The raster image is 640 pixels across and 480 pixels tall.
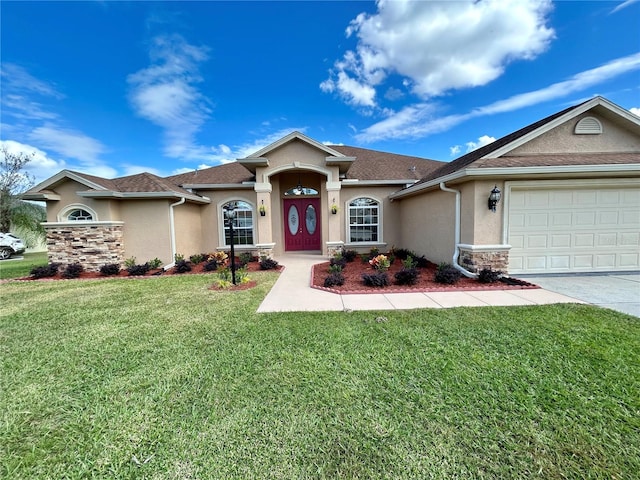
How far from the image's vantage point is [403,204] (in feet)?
37.2

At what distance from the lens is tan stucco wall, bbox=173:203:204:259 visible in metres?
10.0

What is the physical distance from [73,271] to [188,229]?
12.6ft

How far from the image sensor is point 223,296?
5.84 m

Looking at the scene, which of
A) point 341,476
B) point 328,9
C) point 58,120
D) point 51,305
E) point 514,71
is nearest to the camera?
point 341,476

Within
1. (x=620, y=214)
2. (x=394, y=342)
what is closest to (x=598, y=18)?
(x=620, y=214)

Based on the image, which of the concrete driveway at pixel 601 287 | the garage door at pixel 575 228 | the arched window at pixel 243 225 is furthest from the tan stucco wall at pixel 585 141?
the arched window at pixel 243 225

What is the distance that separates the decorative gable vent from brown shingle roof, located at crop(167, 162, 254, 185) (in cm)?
1148

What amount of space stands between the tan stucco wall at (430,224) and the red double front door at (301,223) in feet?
13.2

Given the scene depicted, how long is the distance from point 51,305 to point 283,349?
5833 mm

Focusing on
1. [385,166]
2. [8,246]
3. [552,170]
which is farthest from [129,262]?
[552,170]

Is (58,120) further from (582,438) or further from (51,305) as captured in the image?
(582,438)

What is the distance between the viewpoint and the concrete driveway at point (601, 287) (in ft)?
15.5

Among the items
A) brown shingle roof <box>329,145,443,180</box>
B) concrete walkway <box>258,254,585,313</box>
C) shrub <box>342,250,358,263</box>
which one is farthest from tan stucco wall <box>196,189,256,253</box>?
concrete walkway <box>258,254,585,313</box>

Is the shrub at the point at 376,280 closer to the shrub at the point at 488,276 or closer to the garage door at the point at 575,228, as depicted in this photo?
the shrub at the point at 488,276
